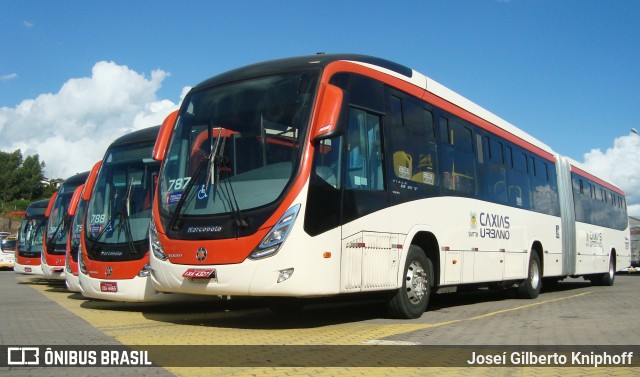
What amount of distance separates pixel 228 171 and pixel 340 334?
8.21 ft

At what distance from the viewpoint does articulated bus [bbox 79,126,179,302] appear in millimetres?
10602

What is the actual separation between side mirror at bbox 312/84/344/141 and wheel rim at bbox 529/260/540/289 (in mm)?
9464

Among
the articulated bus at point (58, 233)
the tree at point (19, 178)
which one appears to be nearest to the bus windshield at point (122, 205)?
the articulated bus at point (58, 233)

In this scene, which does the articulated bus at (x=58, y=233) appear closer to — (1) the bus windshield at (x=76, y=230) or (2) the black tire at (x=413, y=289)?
(1) the bus windshield at (x=76, y=230)

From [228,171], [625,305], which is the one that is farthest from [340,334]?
[625,305]

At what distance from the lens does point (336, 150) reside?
8297 millimetres

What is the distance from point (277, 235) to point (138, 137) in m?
5.93

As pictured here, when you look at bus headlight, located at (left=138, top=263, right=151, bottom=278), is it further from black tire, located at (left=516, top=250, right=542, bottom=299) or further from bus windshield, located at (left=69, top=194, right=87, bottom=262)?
black tire, located at (left=516, top=250, right=542, bottom=299)

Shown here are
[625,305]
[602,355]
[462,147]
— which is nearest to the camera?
[602,355]

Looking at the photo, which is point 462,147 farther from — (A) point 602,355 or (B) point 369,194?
(A) point 602,355

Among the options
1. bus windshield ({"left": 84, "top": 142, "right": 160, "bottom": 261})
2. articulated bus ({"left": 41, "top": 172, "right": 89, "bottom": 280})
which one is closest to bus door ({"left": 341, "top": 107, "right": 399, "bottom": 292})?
bus windshield ({"left": 84, "top": 142, "right": 160, "bottom": 261})

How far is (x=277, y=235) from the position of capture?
24.9 ft

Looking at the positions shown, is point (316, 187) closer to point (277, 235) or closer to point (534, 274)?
point (277, 235)

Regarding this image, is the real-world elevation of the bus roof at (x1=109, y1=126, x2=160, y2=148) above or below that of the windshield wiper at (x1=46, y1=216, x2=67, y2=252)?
above
